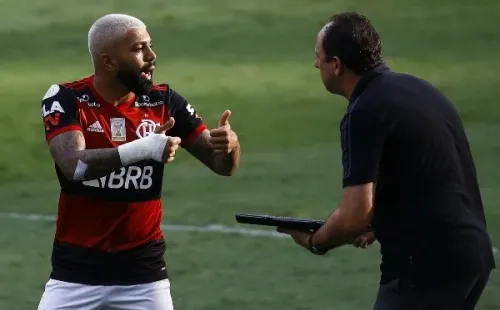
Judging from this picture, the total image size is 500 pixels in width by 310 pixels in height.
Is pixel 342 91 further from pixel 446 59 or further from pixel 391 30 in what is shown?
pixel 391 30

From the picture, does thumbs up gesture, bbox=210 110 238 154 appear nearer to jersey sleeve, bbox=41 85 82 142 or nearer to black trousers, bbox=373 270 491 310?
jersey sleeve, bbox=41 85 82 142

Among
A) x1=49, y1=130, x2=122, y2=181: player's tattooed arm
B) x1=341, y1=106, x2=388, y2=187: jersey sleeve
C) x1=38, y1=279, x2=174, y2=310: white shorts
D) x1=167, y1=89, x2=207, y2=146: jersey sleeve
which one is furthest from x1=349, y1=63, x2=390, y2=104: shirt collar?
x1=38, y1=279, x2=174, y2=310: white shorts

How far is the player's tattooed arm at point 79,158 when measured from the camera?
6.43m

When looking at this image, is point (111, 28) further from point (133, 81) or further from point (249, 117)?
point (249, 117)

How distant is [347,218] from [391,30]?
1602 cm

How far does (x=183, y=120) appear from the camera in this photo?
278 inches

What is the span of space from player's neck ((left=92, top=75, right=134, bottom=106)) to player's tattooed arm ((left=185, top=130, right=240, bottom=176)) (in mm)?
490

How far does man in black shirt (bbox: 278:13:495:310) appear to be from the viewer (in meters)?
5.59

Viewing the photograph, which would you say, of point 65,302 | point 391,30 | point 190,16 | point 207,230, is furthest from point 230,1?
point 65,302

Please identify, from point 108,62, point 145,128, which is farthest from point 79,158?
point 108,62

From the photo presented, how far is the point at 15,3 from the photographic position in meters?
24.5

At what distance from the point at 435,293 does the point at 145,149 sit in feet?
5.05

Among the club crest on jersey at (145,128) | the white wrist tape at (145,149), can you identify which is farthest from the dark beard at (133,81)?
the white wrist tape at (145,149)

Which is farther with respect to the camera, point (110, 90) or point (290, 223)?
point (110, 90)
